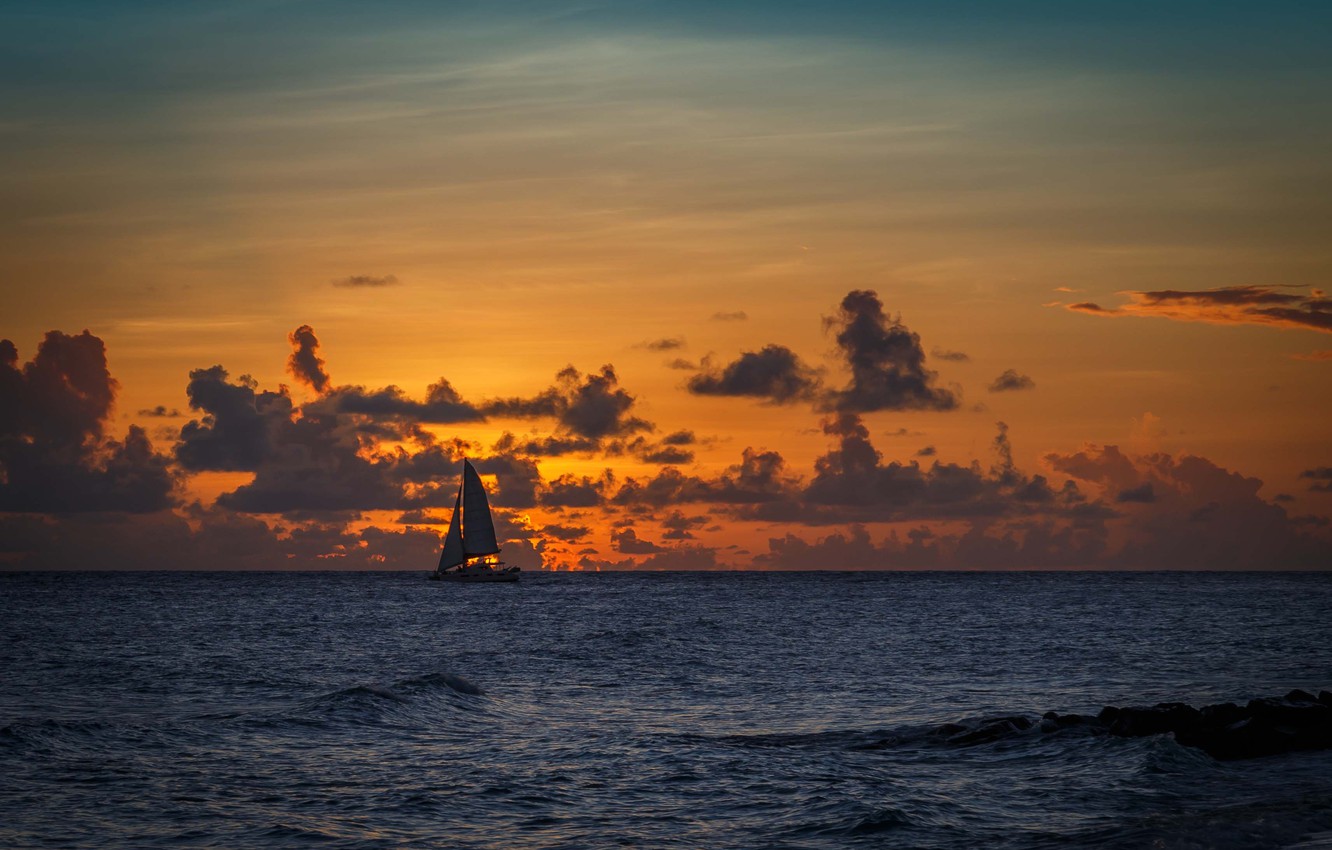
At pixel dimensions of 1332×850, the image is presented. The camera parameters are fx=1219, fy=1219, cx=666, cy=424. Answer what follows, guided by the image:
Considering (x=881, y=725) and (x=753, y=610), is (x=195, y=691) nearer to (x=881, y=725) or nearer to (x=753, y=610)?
(x=881, y=725)

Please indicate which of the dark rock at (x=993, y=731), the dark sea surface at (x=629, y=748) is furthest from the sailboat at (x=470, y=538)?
the dark rock at (x=993, y=731)

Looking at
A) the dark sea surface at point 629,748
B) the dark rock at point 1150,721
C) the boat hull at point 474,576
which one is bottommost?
the boat hull at point 474,576

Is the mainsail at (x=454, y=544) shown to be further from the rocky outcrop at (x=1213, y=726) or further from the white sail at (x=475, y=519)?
the rocky outcrop at (x=1213, y=726)

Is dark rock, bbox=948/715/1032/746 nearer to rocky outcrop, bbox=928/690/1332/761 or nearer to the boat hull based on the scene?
rocky outcrop, bbox=928/690/1332/761

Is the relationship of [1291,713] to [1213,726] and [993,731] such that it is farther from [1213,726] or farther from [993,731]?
[993,731]

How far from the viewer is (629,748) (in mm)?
33938

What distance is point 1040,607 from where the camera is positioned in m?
139

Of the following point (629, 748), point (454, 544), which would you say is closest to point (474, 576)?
point (454, 544)

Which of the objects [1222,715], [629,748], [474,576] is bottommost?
[474,576]

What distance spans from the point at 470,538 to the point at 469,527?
2.46 m

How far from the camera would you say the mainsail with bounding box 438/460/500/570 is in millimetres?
168500

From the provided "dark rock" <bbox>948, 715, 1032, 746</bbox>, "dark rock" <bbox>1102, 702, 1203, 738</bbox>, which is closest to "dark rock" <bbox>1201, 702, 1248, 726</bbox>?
"dark rock" <bbox>1102, 702, 1203, 738</bbox>

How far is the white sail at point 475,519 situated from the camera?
16725 centimetres

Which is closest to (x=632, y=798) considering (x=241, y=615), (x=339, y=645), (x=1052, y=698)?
(x=1052, y=698)
